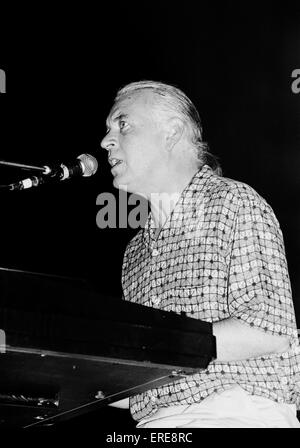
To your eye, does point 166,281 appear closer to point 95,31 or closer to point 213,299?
point 213,299

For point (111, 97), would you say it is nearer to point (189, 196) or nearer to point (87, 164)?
point (189, 196)

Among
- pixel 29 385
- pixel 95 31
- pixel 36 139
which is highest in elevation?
pixel 95 31

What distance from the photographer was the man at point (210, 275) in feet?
4.83

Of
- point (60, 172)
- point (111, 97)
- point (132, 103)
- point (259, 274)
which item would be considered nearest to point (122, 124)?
point (132, 103)

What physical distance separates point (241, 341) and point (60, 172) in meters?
0.56

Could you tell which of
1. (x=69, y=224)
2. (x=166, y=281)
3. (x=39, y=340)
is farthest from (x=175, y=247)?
(x=69, y=224)

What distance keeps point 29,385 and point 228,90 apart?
2110 mm

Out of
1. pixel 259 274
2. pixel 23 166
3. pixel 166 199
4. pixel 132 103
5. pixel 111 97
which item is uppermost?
pixel 111 97

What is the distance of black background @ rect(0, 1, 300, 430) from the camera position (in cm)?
296

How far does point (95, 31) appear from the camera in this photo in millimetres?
3059

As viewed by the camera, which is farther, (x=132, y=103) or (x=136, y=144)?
(x=132, y=103)

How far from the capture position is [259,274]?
60.1 inches

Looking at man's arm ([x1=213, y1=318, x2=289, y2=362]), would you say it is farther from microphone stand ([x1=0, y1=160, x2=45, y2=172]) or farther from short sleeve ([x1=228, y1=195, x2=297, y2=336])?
microphone stand ([x1=0, y1=160, x2=45, y2=172])

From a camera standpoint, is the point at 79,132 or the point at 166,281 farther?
the point at 79,132
